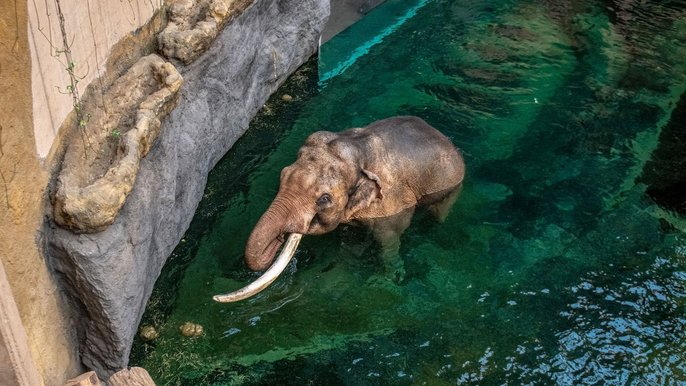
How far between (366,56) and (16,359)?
24.8ft

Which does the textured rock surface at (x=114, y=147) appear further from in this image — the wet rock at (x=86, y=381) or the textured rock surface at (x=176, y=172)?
the wet rock at (x=86, y=381)

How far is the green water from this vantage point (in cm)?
661

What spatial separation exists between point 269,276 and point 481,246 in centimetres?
225

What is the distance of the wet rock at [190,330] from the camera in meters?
6.64

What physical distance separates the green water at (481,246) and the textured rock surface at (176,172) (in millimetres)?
308

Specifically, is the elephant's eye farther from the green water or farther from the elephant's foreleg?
the elephant's foreleg

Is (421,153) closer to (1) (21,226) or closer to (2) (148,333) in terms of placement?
(2) (148,333)

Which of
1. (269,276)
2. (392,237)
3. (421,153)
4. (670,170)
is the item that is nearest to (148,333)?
(269,276)

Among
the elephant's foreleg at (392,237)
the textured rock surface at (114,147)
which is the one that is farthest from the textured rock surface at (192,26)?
the elephant's foreleg at (392,237)

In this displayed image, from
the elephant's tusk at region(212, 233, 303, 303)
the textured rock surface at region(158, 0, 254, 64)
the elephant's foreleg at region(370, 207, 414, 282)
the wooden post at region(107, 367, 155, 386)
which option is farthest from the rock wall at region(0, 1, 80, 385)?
the elephant's foreleg at region(370, 207, 414, 282)

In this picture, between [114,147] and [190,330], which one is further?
[190,330]

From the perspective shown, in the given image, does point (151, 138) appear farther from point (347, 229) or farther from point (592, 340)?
point (592, 340)

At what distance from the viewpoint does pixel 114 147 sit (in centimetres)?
602

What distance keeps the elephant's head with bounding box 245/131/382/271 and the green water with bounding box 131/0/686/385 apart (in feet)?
1.52
